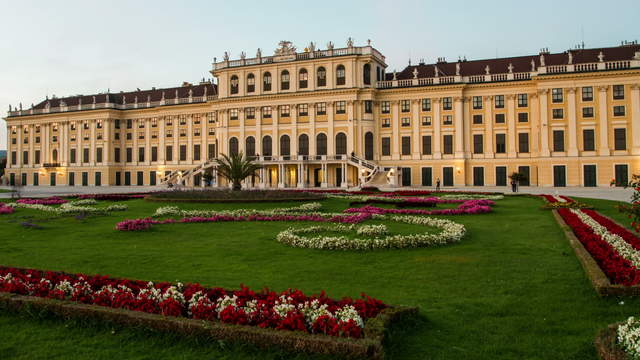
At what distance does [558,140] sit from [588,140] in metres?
2.88

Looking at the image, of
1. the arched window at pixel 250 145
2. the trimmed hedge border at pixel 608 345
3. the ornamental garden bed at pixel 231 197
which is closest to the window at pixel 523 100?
the arched window at pixel 250 145

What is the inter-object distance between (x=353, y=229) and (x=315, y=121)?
152ft

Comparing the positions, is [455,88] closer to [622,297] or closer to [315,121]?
[315,121]

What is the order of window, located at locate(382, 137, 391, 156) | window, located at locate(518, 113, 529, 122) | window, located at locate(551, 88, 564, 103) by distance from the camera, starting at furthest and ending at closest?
1. window, located at locate(382, 137, 391, 156)
2. window, located at locate(518, 113, 529, 122)
3. window, located at locate(551, 88, 564, 103)

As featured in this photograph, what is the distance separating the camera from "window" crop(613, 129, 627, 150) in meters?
50.6

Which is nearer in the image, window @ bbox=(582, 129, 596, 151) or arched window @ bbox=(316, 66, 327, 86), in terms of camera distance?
window @ bbox=(582, 129, 596, 151)

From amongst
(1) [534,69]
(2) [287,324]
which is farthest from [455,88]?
(2) [287,324]

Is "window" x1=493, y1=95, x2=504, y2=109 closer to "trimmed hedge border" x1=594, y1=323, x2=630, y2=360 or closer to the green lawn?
the green lawn

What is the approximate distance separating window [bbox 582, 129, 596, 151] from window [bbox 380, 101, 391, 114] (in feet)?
69.8

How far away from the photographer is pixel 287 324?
18.1 feet

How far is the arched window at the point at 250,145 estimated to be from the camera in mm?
63750

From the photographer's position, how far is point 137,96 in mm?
77688

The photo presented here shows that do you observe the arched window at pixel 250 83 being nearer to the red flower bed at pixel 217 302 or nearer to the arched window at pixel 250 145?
the arched window at pixel 250 145

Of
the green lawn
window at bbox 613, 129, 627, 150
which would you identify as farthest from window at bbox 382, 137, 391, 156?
the green lawn
